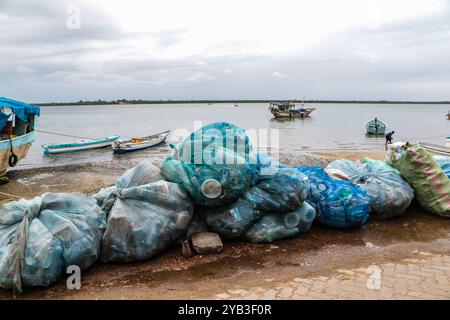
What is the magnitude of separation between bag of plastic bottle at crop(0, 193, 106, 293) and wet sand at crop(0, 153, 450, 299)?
175mm

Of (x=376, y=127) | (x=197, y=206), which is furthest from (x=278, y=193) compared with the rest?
(x=376, y=127)

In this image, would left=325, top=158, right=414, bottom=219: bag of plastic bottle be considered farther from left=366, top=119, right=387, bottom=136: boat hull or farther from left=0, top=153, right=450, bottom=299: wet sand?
left=366, top=119, right=387, bottom=136: boat hull

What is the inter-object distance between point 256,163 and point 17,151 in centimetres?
942

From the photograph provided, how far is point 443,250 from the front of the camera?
4086 mm

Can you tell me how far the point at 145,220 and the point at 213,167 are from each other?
0.90 meters

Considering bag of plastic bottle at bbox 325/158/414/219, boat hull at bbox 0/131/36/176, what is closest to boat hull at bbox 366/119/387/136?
boat hull at bbox 0/131/36/176

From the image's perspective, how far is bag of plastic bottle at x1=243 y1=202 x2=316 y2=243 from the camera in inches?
165

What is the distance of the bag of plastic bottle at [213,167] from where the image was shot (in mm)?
3949

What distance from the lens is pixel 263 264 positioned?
12.2 ft

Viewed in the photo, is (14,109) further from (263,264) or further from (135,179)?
(263,264)

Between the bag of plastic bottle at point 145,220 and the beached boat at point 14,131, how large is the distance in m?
8.31

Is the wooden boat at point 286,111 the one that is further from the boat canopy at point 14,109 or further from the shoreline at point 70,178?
the boat canopy at point 14,109

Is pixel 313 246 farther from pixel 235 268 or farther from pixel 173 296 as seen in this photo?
pixel 173 296

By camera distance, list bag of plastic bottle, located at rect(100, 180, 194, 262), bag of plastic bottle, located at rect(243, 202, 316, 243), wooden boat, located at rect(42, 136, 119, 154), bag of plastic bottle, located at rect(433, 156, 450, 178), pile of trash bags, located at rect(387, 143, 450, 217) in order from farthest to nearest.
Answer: wooden boat, located at rect(42, 136, 119, 154)
bag of plastic bottle, located at rect(433, 156, 450, 178)
pile of trash bags, located at rect(387, 143, 450, 217)
bag of plastic bottle, located at rect(243, 202, 316, 243)
bag of plastic bottle, located at rect(100, 180, 194, 262)
